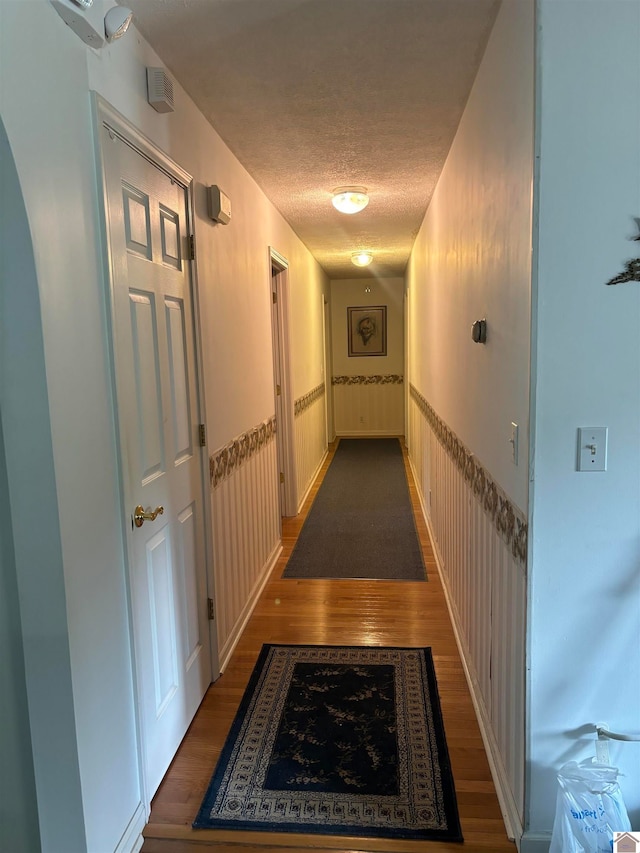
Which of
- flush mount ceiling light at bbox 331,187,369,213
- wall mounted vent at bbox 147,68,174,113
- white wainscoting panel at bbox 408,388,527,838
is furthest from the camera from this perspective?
flush mount ceiling light at bbox 331,187,369,213

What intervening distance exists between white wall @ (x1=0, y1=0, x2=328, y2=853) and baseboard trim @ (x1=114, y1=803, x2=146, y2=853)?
35 millimetres

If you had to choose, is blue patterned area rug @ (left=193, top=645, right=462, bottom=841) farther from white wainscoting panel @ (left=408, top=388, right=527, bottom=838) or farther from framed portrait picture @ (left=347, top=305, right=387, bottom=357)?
Answer: framed portrait picture @ (left=347, top=305, right=387, bottom=357)

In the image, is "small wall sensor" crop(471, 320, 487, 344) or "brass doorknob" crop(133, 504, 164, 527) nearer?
"brass doorknob" crop(133, 504, 164, 527)

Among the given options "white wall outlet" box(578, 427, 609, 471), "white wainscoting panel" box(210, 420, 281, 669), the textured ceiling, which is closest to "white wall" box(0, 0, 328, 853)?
the textured ceiling

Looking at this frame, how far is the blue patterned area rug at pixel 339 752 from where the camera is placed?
5.51ft

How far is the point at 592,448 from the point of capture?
4.60 feet

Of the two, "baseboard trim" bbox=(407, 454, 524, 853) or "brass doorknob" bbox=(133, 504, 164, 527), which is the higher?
"brass doorknob" bbox=(133, 504, 164, 527)

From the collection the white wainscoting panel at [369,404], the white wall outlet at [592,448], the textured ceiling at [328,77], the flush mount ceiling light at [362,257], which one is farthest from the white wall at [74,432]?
the white wainscoting panel at [369,404]

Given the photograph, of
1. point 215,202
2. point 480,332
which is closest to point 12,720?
point 480,332

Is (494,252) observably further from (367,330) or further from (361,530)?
(367,330)

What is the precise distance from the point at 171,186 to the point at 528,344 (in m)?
1.39

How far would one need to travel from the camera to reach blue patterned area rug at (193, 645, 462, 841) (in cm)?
168

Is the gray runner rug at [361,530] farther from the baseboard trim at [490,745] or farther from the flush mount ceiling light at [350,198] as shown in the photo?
the flush mount ceiling light at [350,198]

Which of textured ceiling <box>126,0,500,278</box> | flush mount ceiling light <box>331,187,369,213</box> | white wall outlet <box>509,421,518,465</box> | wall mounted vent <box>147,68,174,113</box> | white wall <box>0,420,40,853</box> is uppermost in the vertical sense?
textured ceiling <box>126,0,500,278</box>
